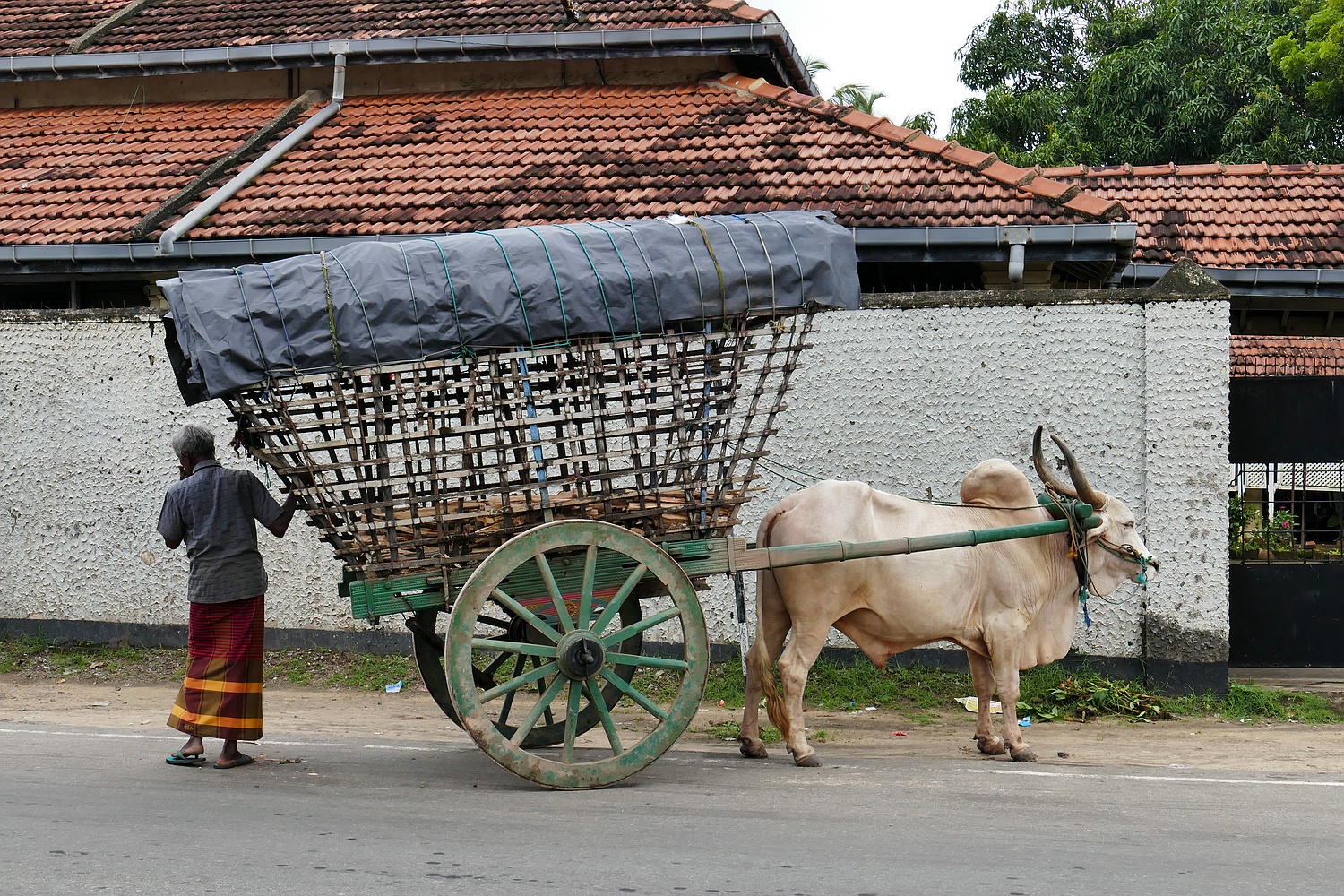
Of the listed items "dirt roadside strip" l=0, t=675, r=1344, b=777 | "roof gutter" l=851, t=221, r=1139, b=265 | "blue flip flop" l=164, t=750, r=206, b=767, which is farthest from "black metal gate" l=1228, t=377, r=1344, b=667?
"blue flip flop" l=164, t=750, r=206, b=767

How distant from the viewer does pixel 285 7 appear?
12781 mm

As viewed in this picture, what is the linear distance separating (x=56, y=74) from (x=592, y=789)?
9.69 meters

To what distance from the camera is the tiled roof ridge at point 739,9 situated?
11.4m

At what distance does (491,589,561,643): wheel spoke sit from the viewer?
218 inches

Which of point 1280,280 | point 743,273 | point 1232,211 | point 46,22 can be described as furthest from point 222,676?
point 1232,211

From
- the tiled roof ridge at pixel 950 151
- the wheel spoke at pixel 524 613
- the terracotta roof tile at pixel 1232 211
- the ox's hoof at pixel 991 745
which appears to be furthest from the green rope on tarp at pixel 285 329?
the terracotta roof tile at pixel 1232 211

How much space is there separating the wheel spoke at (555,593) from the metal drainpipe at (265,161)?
5493mm

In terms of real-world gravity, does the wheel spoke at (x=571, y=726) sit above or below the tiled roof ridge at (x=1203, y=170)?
below

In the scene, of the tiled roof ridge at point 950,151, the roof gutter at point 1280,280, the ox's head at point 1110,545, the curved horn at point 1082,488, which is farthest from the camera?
the roof gutter at point 1280,280

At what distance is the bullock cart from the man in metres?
0.58

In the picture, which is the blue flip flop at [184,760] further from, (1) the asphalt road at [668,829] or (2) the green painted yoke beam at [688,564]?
(2) the green painted yoke beam at [688,564]

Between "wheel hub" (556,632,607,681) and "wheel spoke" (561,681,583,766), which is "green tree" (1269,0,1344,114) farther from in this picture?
"wheel spoke" (561,681,583,766)

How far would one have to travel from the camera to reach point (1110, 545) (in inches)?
266

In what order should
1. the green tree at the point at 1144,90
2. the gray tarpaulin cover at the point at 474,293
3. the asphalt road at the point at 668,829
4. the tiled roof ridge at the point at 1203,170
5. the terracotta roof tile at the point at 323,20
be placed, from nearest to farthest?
1. the asphalt road at the point at 668,829
2. the gray tarpaulin cover at the point at 474,293
3. the terracotta roof tile at the point at 323,20
4. the tiled roof ridge at the point at 1203,170
5. the green tree at the point at 1144,90
